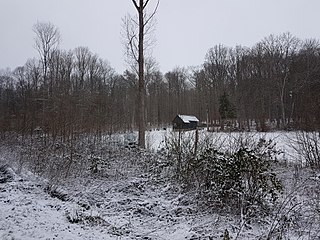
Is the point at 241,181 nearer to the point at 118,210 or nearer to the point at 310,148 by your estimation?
the point at 118,210

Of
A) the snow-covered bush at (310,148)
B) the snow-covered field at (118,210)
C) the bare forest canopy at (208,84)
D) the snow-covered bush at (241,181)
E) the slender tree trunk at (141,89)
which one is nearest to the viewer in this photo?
the snow-covered field at (118,210)

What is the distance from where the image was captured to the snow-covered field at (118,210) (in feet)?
13.9

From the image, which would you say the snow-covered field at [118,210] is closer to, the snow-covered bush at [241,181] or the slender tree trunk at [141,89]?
the snow-covered bush at [241,181]

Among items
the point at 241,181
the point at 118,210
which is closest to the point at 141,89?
the point at 118,210

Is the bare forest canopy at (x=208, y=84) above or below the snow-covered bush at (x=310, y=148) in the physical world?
above

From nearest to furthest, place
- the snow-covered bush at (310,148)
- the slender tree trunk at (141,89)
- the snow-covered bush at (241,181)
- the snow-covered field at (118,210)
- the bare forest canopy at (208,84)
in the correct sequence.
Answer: the snow-covered field at (118,210) < the snow-covered bush at (241,181) < the snow-covered bush at (310,148) < the slender tree trunk at (141,89) < the bare forest canopy at (208,84)

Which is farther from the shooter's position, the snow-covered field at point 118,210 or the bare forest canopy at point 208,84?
the bare forest canopy at point 208,84

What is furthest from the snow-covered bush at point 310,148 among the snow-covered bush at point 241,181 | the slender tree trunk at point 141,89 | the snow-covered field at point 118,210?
the slender tree trunk at point 141,89

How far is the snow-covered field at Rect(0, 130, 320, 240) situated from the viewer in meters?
4.25

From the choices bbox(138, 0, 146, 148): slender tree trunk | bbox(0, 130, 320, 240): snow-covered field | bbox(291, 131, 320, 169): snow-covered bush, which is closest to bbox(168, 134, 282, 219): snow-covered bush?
bbox(0, 130, 320, 240): snow-covered field

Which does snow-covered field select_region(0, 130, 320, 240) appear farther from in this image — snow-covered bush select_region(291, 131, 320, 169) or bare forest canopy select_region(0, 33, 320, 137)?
bare forest canopy select_region(0, 33, 320, 137)

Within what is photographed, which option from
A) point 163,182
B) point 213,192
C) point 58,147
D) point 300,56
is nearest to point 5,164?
point 58,147

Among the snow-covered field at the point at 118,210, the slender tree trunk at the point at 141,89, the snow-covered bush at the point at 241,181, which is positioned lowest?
the snow-covered field at the point at 118,210

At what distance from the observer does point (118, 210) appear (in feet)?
18.4
